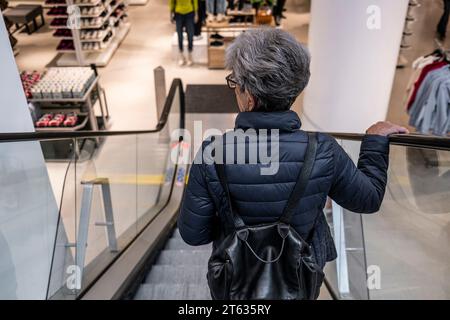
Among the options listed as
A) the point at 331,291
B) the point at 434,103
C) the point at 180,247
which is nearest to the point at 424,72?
the point at 434,103

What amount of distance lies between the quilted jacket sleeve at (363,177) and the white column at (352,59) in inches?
→ 124

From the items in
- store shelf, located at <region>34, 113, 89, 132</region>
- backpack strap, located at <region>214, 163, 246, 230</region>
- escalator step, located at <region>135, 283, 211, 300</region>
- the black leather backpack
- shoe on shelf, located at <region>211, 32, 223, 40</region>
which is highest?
backpack strap, located at <region>214, 163, 246, 230</region>

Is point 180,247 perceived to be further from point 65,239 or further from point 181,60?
point 181,60

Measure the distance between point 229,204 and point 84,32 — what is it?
9.34 metres

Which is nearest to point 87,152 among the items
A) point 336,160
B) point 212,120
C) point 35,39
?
point 336,160

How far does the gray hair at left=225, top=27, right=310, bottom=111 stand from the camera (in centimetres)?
143

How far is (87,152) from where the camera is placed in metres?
4.00

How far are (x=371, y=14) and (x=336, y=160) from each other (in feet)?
11.3

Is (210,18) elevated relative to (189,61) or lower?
elevated

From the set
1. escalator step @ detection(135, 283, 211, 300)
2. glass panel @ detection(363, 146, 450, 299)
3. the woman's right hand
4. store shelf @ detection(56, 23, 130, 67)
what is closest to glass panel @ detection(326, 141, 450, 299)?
glass panel @ detection(363, 146, 450, 299)

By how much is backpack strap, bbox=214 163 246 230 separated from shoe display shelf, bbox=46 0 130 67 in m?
8.75

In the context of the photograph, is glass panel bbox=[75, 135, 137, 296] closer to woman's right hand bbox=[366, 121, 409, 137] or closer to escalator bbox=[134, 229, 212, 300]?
escalator bbox=[134, 229, 212, 300]

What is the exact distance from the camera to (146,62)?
32.3 ft

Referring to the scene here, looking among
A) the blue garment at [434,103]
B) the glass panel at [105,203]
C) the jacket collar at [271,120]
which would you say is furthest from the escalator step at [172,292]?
the blue garment at [434,103]
